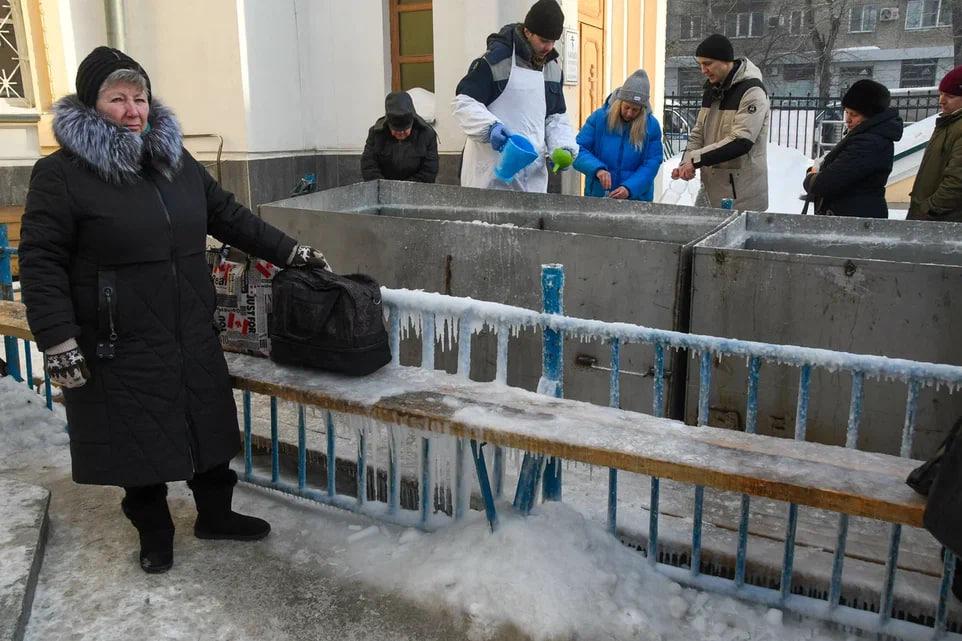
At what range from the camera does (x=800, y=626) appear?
2664 millimetres

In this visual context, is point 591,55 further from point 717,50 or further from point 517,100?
point 517,100

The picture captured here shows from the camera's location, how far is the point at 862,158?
4863mm

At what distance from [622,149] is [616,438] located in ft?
11.1

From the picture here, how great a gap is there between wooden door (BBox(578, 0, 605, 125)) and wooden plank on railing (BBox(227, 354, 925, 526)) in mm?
8169

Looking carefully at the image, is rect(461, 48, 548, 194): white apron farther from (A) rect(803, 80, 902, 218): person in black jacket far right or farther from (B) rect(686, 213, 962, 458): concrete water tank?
(B) rect(686, 213, 962, 458): concrete water tank

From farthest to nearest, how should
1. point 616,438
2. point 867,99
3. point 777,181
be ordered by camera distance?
point 777,181
point 867,99
point 616,438

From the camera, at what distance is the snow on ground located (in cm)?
265

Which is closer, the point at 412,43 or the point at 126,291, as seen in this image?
the point at 126,291


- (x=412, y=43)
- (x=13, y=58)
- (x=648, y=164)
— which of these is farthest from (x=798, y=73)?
(x=648, y=164)

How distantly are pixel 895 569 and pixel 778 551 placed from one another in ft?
1.39

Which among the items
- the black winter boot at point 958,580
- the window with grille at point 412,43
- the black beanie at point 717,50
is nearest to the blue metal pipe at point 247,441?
the black winter boot at point 958,580

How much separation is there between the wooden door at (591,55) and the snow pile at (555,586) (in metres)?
8.34

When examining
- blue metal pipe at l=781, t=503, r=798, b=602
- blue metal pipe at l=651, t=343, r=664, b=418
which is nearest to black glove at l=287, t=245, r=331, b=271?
blue metal pipe at l=651, t=343, r=664, b=418

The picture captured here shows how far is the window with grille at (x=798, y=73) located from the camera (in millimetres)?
40000
